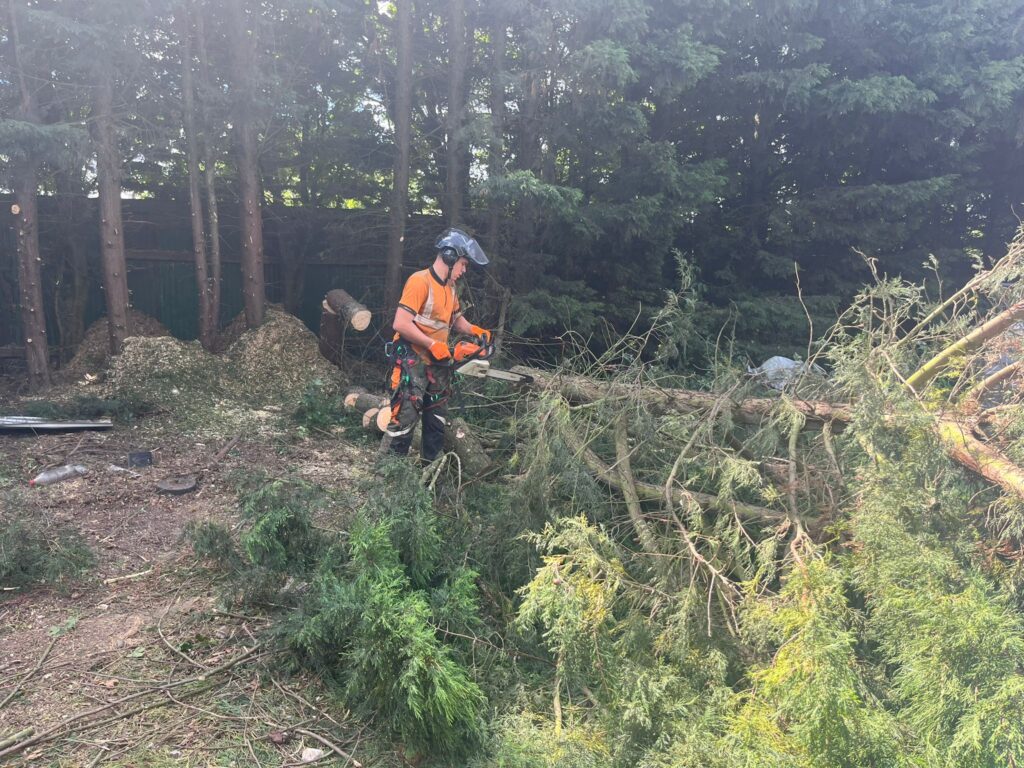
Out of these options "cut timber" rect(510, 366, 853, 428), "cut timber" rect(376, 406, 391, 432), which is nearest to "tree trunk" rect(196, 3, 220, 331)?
"cut timber" rect(376, 406, 391, 432)

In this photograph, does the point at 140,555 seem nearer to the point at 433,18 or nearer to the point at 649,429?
the point at 649,429

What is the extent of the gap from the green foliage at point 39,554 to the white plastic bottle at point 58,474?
82 centimetres

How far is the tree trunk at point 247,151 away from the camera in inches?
272

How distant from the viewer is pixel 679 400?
12.8ft

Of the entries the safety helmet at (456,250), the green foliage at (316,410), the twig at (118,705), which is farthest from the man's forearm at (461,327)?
the twig at (118,705)

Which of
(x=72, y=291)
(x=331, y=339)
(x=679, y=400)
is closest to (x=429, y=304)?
(x=679, y=400)

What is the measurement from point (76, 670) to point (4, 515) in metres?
1.61

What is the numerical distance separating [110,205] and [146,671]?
5295mm

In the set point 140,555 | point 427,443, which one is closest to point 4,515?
point 140,555

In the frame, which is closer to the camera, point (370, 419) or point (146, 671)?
point (146, 671)

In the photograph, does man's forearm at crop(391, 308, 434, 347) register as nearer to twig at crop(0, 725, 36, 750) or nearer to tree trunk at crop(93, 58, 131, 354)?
twig at crop(0, 725, 36, 750)

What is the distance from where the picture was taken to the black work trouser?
4.56 metres

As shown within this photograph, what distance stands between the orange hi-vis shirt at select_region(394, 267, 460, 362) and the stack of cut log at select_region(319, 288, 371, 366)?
2.56 metres

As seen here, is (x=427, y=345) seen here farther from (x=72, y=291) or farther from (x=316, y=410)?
(x=72, y=291)
